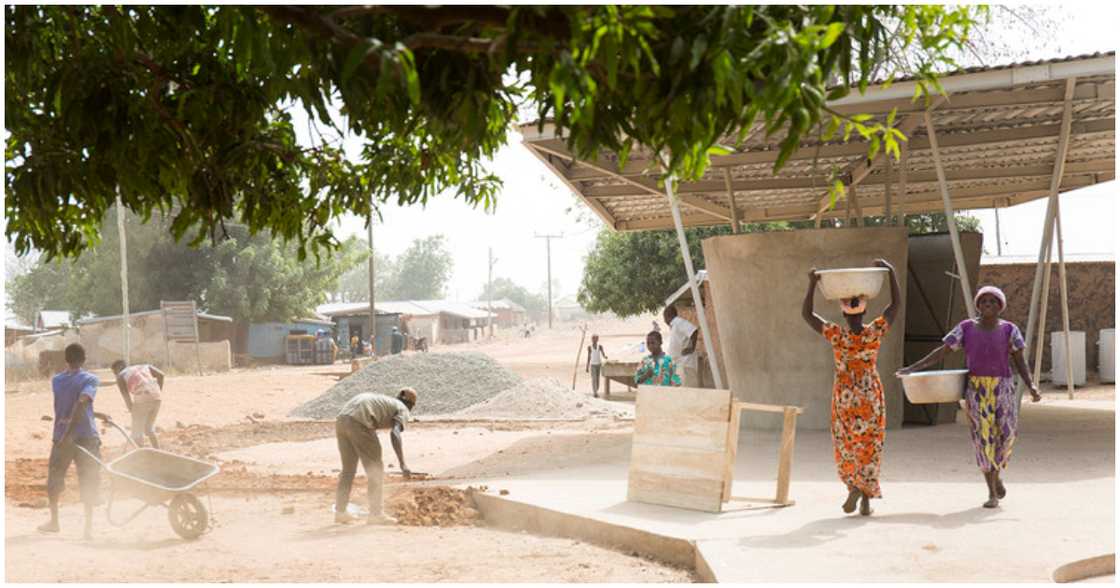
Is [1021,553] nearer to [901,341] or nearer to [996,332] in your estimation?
[996,332]

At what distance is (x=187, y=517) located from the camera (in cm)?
905

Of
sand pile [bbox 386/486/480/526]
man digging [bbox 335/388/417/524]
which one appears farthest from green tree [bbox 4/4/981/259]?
sand pile [bbox 386/486/480/526]

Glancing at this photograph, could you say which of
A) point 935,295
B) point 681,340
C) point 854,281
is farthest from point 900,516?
point 935,295

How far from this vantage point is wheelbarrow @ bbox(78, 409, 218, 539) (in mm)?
8742

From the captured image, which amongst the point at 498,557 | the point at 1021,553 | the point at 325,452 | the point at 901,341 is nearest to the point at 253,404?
the point at 325,452

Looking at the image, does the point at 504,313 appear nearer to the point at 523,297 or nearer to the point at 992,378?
the point at 523,297

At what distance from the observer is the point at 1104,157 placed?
653 inches

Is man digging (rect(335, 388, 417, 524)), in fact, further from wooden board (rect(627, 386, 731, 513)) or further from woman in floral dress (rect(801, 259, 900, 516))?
woman in floral dress (rect(801, 259, 900, 516))

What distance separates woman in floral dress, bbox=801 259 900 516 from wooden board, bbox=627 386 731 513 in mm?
870

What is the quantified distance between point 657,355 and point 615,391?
59.8ft

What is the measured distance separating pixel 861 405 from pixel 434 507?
396 centimetres

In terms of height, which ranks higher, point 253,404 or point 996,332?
point 996,332

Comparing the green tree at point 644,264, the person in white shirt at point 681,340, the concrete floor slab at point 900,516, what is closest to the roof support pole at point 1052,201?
the concrete floor slab at point 900,516

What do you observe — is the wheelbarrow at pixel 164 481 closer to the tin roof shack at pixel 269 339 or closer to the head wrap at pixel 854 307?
the head wrap at pixel 854 307
